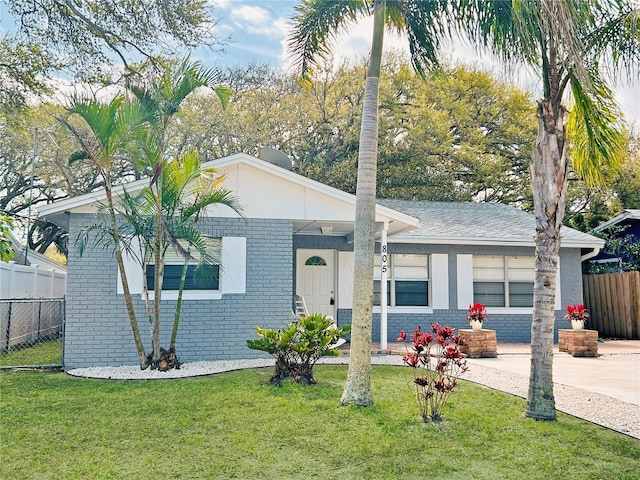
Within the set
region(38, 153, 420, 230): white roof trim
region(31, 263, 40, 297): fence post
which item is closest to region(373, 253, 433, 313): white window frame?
region(38, 153, 420, 230): white roof trim

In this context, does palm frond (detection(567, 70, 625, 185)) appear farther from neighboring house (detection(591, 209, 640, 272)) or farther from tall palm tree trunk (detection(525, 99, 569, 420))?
neighboring house (detection(591, 209, 640, 272))

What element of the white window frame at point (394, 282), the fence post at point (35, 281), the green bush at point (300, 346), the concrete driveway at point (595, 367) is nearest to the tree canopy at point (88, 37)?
the fence post at point (35, 281)

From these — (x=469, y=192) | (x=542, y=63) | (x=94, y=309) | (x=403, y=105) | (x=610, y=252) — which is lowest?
(x=94, y=309)

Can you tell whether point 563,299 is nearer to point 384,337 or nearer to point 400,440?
point 384,337

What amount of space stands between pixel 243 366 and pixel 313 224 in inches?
141

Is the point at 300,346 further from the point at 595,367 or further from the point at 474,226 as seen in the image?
the point at 474,226

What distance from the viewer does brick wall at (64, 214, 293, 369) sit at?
31.9 feet

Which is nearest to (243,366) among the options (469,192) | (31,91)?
(31,91)

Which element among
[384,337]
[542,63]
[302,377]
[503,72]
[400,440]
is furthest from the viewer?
[384,337]

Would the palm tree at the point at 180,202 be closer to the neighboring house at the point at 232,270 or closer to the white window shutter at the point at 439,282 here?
the neighboring house at the point at 232,270

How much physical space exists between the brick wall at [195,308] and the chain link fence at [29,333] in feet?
1.94

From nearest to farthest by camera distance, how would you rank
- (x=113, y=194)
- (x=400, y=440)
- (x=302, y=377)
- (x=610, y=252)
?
(x=400, y=440) < (x=302, y=377) < (x=113, y=194) < (x=610, y=252)

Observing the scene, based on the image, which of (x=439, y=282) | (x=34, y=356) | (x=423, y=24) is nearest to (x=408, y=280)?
(x=439, y=282)

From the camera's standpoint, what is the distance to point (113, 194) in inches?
373
